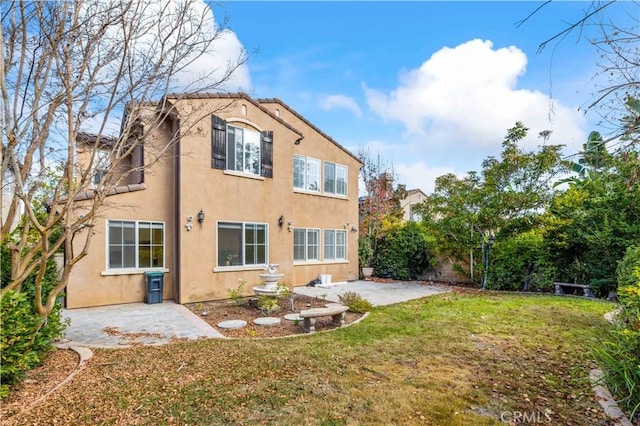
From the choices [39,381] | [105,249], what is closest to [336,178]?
[105,249]

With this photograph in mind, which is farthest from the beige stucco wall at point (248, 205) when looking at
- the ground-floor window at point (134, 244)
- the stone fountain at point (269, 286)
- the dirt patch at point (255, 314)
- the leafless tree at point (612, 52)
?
the leafless tree at point (612, 52)

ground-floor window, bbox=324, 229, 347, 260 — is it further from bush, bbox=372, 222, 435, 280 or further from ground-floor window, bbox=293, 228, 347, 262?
bush, bbox=372, 222, 435, 280

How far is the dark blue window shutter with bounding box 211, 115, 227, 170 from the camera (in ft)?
40.5

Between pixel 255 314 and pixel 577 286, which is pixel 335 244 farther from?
pixel 577 286

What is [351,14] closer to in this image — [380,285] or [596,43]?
[596,43]

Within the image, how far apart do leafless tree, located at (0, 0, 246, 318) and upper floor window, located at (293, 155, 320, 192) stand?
947cm

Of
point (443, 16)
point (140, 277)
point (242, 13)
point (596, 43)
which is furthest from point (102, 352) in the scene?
point (443, 16)

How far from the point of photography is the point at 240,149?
43.5 feet

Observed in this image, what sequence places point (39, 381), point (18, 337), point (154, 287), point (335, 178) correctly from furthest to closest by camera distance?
point (335, 178) < point (154, 287) < point (39, 381) < point (18, 337)

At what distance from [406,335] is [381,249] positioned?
490 inches

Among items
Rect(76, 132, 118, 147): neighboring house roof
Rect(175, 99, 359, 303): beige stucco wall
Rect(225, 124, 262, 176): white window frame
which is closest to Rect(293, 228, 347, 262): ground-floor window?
Rect(175, 99, 359, 303): beige stucco wall

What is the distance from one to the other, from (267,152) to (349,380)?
10.3m

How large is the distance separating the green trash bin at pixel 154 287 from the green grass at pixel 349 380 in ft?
16.6

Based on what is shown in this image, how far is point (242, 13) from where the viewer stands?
7.38 m
